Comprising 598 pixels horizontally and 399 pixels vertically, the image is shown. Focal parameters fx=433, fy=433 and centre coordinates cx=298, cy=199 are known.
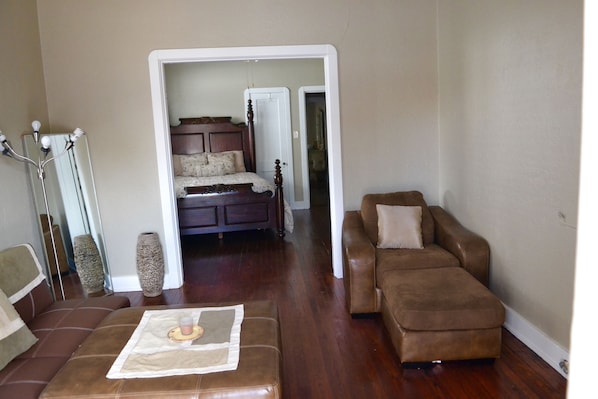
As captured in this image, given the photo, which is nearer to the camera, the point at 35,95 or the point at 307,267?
the point at 35,95

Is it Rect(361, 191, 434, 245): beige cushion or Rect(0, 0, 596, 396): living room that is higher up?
Rect(0, 0, 596, 396): living room

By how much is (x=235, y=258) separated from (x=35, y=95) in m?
2.58

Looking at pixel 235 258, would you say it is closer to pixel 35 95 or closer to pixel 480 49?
pixel 35 95

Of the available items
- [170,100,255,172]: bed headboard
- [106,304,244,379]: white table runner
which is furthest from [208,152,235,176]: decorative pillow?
[106,304,244,379]: white table runner

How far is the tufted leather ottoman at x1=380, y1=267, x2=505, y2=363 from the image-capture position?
7.96ft

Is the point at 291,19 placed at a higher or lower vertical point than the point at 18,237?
higher

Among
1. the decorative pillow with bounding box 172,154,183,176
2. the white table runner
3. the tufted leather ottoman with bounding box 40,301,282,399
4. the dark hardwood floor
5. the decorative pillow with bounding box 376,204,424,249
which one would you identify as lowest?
the dark hardwood floor

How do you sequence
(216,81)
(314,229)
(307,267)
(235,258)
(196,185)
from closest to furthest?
(307,267) < (235,258) < (196,185) < (314,229) < (216,81)

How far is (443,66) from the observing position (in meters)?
3.91

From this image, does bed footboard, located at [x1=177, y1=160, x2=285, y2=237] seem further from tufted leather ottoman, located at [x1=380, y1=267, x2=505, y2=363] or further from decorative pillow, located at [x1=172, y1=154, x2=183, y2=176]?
tufted leather ottoman, located at [x1=380, y1=267, x2=505, y2=363]

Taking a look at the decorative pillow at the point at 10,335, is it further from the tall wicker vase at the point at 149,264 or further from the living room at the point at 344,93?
the tall wicker vase at the point at 149,264

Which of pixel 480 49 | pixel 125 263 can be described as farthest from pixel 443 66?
pixel 125 263

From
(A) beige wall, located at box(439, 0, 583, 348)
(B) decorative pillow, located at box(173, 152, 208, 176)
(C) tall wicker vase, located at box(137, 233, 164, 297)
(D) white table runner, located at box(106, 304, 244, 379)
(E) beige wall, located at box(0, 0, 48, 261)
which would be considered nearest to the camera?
(D) white table runner, located at box(106, 304, 244, 379)

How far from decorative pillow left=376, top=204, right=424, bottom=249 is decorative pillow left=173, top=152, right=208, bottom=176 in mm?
4162
